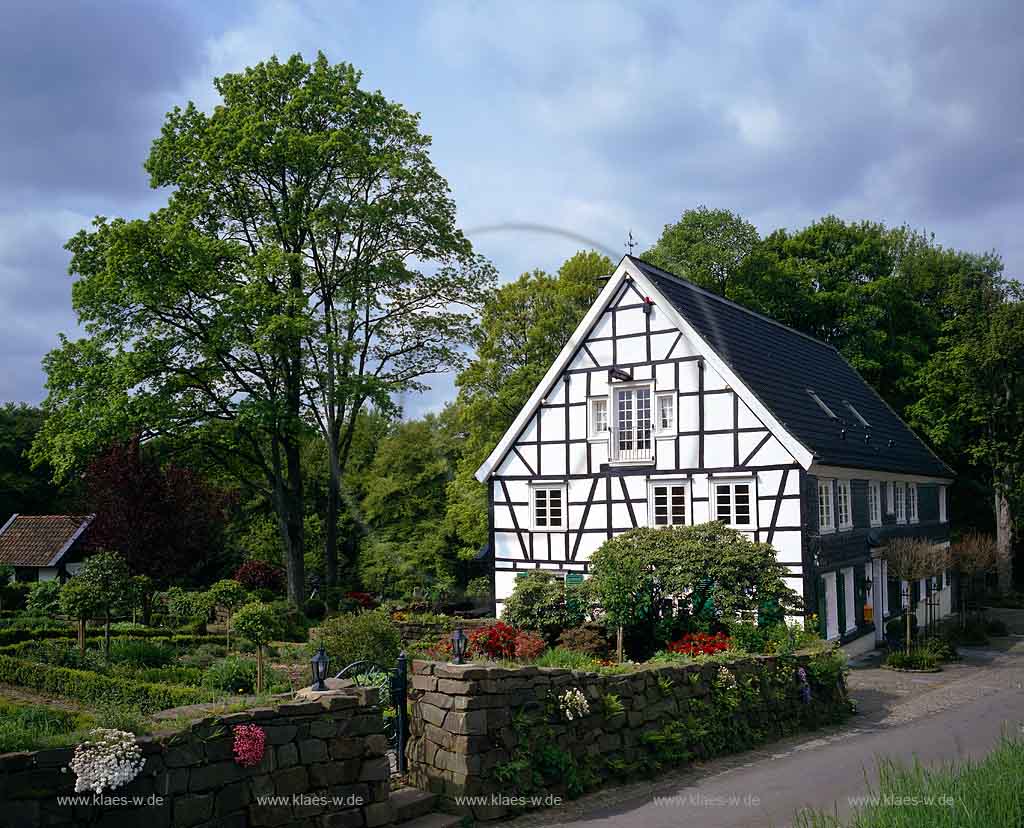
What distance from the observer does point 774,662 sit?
14.0 m

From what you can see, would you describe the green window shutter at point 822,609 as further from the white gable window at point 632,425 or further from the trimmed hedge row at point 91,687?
the trimmed hedge row at point 91,687

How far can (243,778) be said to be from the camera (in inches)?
290

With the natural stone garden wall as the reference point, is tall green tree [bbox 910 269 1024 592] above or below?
above

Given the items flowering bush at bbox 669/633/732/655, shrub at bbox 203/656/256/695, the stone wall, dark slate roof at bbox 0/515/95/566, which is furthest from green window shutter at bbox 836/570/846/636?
dark slate roof at bbox 0/515/95/566

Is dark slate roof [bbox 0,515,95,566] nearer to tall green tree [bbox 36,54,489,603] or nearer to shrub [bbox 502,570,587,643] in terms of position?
tall green tree [bbox 36,54,489,603]

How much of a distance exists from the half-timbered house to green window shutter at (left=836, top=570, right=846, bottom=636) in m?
0.07

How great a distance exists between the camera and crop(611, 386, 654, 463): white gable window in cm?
2389

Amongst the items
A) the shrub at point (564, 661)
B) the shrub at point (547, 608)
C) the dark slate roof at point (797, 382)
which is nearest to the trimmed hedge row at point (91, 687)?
the shrub at point (564, 661)

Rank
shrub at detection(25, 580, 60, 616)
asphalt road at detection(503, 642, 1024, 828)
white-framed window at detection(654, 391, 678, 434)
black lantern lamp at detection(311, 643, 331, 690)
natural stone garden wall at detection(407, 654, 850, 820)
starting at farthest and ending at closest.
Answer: shrub at detection(25, 580, 60, 616), white-framed window at detection(654, 391, 678, 434), asphalt road at detection(503, 642, 1024, 828), natural stone garden wall at detection(407, 654, 850, 820), black lantern lamp at detection(311, 643, 331, 690)

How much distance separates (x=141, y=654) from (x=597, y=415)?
12748mm

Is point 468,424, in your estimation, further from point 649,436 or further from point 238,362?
point 649,436

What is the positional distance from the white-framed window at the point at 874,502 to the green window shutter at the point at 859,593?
6.21 ft

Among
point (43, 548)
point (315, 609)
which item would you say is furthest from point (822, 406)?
point (43, 548)

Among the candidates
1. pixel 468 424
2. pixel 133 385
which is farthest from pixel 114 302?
pixel 468 424
